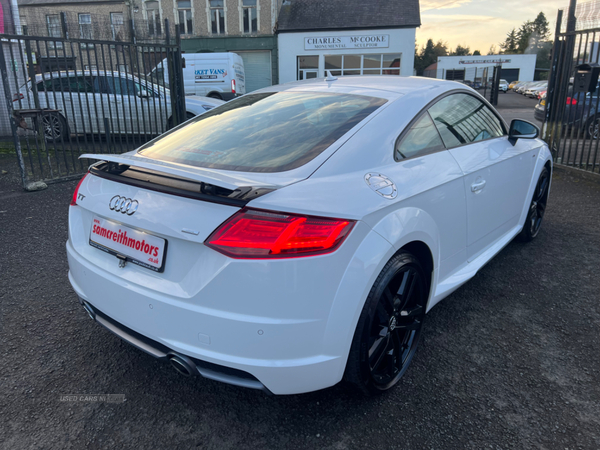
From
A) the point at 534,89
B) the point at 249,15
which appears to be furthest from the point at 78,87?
the point at 534,89

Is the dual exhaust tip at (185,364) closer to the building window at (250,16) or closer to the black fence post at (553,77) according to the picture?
the black fence post at (553,77)

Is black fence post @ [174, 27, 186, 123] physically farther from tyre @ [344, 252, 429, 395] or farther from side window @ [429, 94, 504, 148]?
tyre @ [344, 252, 429, 395]

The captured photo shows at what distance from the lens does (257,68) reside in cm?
2947

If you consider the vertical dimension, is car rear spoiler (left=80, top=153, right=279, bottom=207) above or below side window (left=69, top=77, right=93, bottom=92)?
below

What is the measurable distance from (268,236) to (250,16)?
30712 millimetres

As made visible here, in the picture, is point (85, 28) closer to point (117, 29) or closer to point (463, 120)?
point (117, 29)

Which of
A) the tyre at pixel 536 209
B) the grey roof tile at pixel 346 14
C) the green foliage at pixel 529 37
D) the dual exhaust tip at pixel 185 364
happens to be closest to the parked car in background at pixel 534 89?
the grey roof tile at pixel 346 14

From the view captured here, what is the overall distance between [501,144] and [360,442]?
2.43 m

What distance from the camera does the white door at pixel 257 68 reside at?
1154 inches

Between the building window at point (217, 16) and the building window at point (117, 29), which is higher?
the building window at point (217, 16)

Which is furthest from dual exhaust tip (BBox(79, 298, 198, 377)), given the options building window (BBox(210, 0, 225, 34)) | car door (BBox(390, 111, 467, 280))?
building window (BBox(210, 0, 225, 34))

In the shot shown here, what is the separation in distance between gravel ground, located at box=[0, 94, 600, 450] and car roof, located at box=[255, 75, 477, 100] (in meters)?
Answer: 1.48

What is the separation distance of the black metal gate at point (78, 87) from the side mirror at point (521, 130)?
5875 mm

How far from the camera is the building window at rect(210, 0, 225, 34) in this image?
29344 millimetres
